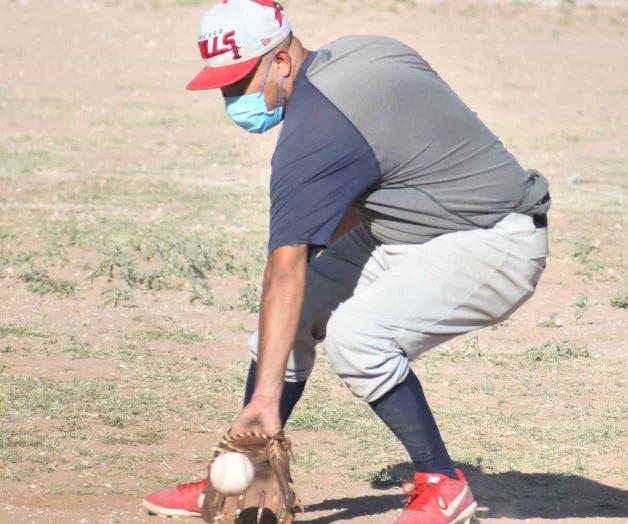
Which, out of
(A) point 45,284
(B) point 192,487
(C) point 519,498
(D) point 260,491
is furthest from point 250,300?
(D) point 260,491

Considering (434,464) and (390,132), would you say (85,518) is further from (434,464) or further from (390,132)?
(390,132)

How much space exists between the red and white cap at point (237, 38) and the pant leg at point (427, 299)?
741 mm

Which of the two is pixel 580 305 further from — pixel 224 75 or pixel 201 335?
pixel 224 75

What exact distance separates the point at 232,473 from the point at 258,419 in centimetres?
17

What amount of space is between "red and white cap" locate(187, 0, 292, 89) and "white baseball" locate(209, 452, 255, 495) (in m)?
1.05

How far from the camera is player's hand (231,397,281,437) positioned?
366 cm

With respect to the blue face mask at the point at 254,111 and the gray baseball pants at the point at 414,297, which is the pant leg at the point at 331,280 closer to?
the gray baseball pants at the point at 414,297

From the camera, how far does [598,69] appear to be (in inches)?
783

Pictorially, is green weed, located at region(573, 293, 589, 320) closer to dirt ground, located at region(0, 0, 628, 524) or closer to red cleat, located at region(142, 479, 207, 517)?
dirt ground, located at region(0, 0, 628, 524)

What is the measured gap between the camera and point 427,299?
12.9 feet

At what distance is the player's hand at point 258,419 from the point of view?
3.66m

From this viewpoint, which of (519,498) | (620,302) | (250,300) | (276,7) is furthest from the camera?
(620,302)

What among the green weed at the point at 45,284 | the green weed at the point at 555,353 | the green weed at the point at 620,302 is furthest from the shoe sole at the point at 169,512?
the green weed at the point at 620,302

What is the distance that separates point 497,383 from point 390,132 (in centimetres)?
271
